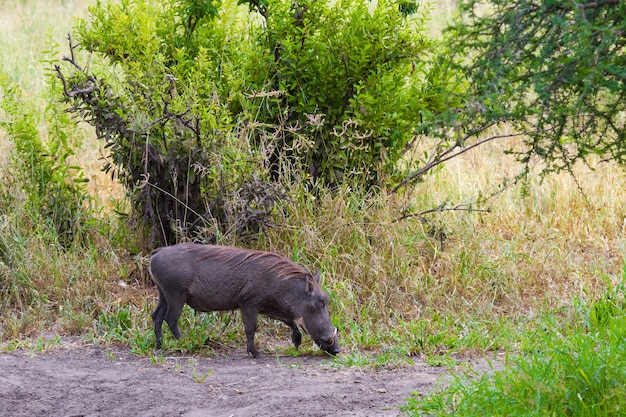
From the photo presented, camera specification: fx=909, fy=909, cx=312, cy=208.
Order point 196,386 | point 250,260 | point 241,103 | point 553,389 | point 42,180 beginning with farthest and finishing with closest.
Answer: point 42,180
point 241,103
point 250,260
point 196,386
point 553,389

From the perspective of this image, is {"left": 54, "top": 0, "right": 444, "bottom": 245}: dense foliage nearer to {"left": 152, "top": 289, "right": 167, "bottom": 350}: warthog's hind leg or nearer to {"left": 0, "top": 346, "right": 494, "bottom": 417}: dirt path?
{"left": 152, "top": 289, "right": 167, "bottom": 350}: warthog's hind leg

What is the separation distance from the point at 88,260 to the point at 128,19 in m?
1.88

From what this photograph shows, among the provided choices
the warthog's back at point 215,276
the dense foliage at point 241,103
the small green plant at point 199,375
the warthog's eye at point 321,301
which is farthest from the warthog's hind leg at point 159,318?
the warthog's eye at point 321,301

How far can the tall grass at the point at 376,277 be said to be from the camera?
6250 millimetres

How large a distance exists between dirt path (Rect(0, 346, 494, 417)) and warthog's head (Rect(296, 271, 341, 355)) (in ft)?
0.43

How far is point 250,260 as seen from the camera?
6.01 m

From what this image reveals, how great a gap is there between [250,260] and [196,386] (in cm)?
103

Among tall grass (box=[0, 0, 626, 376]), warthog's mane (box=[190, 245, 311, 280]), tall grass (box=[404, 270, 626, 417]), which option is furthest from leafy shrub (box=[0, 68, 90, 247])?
tall grass (box=[404, 270, 626, 417])

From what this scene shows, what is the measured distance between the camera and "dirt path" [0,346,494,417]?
191 inches

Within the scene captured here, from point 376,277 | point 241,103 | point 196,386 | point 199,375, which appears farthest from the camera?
point 241,103

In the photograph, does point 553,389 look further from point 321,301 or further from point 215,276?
point 215,276

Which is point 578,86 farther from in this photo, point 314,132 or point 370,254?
point 314,132

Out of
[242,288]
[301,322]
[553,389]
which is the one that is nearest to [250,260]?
[242,288]

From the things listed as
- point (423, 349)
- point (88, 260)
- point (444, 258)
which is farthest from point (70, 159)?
point (423, 349)
